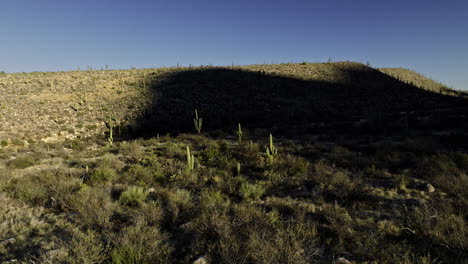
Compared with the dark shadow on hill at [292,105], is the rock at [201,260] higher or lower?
lower

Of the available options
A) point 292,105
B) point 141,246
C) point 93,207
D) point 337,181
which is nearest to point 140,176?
point 93,207

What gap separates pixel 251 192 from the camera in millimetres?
5785

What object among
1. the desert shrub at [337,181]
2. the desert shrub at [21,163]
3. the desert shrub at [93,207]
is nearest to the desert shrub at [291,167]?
the desert shrub at [337,181]

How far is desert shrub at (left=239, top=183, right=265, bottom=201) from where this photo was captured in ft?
18.7

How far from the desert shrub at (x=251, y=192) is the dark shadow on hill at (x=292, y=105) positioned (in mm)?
7736

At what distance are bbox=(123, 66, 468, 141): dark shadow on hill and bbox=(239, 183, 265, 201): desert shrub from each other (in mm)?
7736

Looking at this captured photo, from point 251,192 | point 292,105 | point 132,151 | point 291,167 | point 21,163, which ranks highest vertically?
point 292,105

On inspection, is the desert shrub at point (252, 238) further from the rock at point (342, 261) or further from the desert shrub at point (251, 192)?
the desert shrub at point (251, 192)

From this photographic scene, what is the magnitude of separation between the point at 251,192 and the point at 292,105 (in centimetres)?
1716

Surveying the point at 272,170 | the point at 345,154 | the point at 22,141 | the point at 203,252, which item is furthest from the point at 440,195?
the point at 22,141

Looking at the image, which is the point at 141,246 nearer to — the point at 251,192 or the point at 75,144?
the point at 251,192

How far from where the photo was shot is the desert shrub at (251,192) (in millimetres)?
5687

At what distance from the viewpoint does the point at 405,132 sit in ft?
39.0

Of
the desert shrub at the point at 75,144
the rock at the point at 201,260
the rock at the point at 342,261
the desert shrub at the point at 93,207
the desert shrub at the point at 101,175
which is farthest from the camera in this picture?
the desert shrub at the point at 75,144
